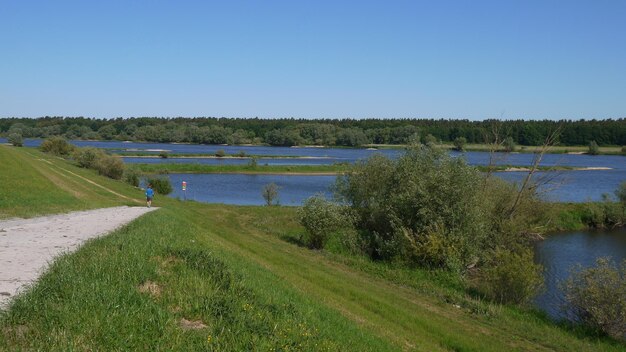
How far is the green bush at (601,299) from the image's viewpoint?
19.0 metres

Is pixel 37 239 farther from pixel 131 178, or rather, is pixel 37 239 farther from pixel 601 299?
pixel 131 178

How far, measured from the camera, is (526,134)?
167125mm

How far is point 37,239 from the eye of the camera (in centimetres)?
1535

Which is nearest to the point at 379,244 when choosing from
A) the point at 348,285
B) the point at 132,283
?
the point at 348,285

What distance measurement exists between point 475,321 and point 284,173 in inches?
3319

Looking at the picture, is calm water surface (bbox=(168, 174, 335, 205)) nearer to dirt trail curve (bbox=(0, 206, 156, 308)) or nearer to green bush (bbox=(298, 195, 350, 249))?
green bush (bbox=(298, 195, 350, 249))

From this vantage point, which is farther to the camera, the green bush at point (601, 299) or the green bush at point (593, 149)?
the green bush at point (593, 149)

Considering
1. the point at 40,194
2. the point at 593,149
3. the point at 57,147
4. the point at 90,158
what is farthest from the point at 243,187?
the point at 593,149

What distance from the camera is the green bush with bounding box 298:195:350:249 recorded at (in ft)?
102

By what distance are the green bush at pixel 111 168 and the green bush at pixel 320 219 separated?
38.3 metres

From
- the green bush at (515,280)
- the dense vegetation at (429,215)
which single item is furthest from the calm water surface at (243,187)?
the green bush at (515,280)

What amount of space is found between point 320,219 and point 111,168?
133ft

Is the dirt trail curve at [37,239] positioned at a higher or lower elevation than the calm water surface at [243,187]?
higher

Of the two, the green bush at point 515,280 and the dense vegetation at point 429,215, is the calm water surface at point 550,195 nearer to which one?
the green bush at point 515,280
